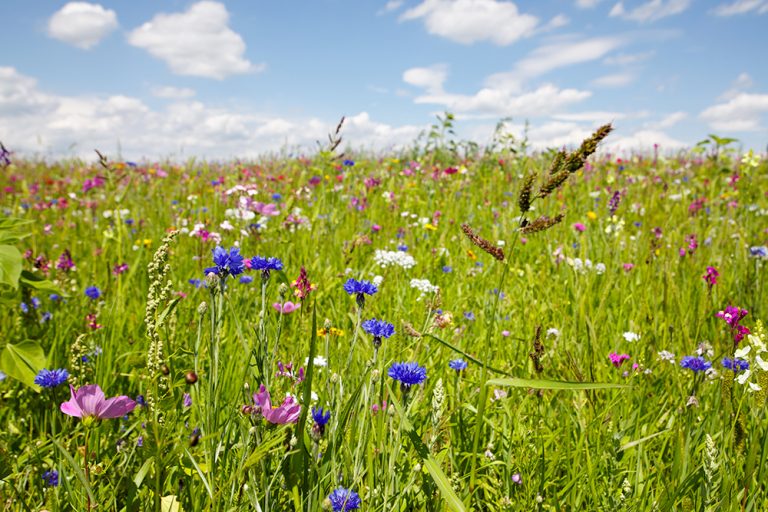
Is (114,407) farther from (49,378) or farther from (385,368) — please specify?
(385,368)

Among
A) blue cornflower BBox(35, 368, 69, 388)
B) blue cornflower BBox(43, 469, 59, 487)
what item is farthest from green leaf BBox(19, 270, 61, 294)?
blue cornflower BBox(43, 469, 59, 487)

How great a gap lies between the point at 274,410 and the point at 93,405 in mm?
406

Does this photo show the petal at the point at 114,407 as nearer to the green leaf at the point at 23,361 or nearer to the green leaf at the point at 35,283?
the green leaf at the point at 23,361

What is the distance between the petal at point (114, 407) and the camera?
113 centimetres

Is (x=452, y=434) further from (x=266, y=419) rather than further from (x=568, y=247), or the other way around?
(x=568, y=247)

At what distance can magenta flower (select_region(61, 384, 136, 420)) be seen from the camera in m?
1.11

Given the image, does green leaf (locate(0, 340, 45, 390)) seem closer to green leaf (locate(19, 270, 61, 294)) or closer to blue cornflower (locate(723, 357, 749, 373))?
green leaf (locate(19, 270, 61, 294))

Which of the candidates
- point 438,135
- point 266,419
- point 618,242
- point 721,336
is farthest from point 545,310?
point 438,135

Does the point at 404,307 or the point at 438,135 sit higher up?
the point at 438,135

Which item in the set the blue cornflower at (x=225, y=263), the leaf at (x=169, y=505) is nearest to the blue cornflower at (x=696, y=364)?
the blue cornflower at (x=225, y=263)

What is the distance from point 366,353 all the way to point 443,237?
6.75 ft

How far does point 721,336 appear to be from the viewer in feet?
8.34

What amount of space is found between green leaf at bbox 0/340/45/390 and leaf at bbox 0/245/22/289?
0.70 ft

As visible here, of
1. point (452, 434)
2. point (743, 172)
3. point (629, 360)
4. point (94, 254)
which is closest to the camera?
point (452, 434)
